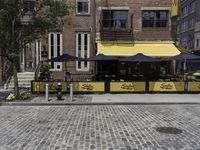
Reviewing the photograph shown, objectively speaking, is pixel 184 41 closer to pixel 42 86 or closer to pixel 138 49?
pixel 138 49

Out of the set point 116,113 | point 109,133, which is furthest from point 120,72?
point 109,133

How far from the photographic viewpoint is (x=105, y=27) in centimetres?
2336

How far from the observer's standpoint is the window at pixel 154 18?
23.3 m

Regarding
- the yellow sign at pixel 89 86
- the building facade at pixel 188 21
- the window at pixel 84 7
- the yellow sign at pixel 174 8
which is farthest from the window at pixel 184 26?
the yellow sign at pixel 89 86

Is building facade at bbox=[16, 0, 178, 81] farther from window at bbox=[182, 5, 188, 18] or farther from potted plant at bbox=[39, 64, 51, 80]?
window at bbox=[182, 5, 188, 18]

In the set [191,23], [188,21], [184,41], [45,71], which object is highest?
[188,21]

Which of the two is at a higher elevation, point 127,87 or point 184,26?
point 184,26

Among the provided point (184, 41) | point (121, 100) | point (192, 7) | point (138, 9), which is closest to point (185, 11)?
point (192, 7)

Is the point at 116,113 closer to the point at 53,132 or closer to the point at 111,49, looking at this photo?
the point at 53,132

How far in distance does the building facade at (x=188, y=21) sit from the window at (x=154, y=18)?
4108 centimetres

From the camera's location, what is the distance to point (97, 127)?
9.11 metres

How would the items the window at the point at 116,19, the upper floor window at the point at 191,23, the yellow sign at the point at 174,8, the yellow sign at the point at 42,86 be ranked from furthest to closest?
the upper floor window at the point at 191,23
the window at the point at 116,19
the yellow sign at the point at 174,8
the yellow sign at the point at 42,86

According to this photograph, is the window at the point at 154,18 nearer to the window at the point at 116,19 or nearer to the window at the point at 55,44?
the window at the point at 116,19

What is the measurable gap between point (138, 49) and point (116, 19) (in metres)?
3.74
